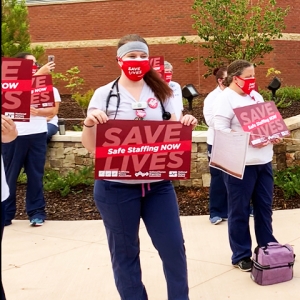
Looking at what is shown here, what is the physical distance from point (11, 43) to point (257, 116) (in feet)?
38.0

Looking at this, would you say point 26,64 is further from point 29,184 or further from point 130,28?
point 130,28

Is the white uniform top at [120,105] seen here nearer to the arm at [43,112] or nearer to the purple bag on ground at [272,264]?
the purple bag on ground at [272,264]

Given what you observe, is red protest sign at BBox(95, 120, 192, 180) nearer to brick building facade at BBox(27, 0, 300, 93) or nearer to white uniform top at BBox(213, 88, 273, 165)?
white uniform top at BBox(213, 88, 273, 165)

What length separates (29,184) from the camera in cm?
735

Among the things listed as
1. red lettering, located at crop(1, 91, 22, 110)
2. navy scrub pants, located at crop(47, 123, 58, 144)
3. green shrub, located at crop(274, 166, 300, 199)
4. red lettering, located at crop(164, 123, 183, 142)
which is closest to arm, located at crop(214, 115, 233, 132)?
red lettering, located at crop(164, 123, 183, 142)

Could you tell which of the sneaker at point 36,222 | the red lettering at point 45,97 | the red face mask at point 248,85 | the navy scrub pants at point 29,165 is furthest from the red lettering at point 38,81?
the red face mask at point 248,85

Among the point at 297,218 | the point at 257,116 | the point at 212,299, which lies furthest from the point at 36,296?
the point at 297,218

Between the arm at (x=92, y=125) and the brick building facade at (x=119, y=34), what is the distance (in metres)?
18.7

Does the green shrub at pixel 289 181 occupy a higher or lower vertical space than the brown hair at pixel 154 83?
lower

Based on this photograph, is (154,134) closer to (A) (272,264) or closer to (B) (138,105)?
(B) (138,105)

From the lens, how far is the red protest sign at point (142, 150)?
3898 mm

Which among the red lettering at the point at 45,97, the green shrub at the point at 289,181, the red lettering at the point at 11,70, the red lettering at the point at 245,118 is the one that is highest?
the red lettering at the point at 11,70

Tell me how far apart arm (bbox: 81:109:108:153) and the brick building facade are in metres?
18.7

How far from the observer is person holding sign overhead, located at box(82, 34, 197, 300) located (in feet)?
12.9
